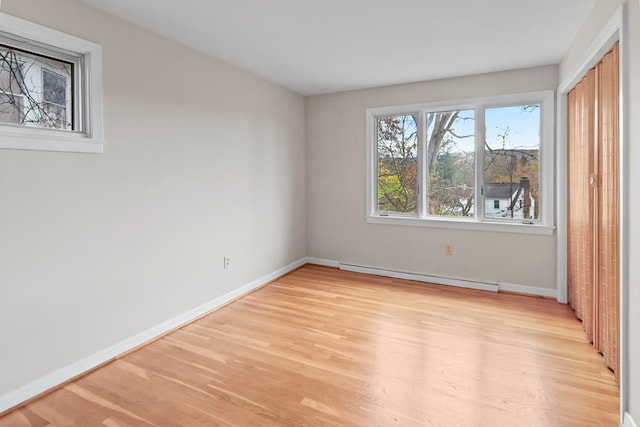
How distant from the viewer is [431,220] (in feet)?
14.0

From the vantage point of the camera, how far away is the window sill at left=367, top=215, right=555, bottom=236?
3.71 m

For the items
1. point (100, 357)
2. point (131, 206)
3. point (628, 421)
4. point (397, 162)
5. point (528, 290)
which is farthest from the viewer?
point (397, 162)

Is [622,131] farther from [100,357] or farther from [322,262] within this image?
[322,262]

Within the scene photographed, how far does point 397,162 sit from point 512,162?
1322 mm

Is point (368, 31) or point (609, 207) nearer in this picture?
point (609, 207)

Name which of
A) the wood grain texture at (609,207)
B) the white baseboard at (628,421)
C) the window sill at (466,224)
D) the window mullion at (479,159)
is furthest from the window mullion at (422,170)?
the white baseboard at (628,421)

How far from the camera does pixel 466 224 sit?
405cm

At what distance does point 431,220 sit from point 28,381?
3920 mm

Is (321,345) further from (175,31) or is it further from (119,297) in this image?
(175,31)

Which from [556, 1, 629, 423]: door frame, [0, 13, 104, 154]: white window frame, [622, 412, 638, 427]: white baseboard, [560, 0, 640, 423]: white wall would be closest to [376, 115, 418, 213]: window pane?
[556, 1, 629, 423]: door frame

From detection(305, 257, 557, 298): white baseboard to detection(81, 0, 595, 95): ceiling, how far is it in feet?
7.80

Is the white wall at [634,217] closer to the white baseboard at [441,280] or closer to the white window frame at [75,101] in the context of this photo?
the white baseboard at [441,280]

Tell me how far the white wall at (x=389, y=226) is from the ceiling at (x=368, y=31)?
30cm

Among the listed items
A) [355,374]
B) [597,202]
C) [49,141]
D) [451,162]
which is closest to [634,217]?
[597,202]
